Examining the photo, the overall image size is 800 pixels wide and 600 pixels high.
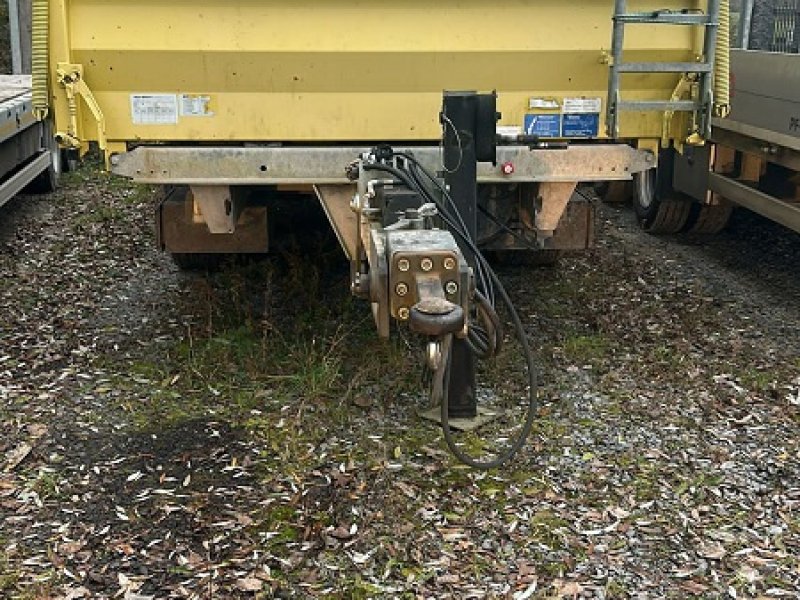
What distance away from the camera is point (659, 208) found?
25.1ft

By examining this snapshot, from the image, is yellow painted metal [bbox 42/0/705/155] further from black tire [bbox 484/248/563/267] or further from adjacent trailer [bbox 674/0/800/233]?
black tire [bbox 484/248/563/267]

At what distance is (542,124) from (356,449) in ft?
5.68

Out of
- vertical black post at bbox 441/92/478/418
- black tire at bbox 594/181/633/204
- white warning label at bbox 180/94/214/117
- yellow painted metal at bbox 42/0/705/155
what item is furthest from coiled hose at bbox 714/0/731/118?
black tire at bbox 594/181/633/204

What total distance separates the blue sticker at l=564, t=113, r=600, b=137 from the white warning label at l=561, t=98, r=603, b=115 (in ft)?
0.06

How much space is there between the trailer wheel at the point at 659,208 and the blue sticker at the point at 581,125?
297cm

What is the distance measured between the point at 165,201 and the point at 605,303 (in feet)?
8.42

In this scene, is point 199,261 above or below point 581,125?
below

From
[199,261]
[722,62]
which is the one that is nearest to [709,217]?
[722,62]

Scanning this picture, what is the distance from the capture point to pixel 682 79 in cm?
471

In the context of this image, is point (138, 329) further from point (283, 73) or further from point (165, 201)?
point (283, 73)

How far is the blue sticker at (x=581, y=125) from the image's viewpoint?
4715 millimetres

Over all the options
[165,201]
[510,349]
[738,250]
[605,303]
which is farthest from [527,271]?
[165,201]

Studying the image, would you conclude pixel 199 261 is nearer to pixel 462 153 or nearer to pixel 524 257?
pixel 524 257

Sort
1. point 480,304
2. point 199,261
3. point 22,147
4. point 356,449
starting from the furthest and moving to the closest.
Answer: point 22,147 < point 199,261 < point 356,449 < point 480,304
